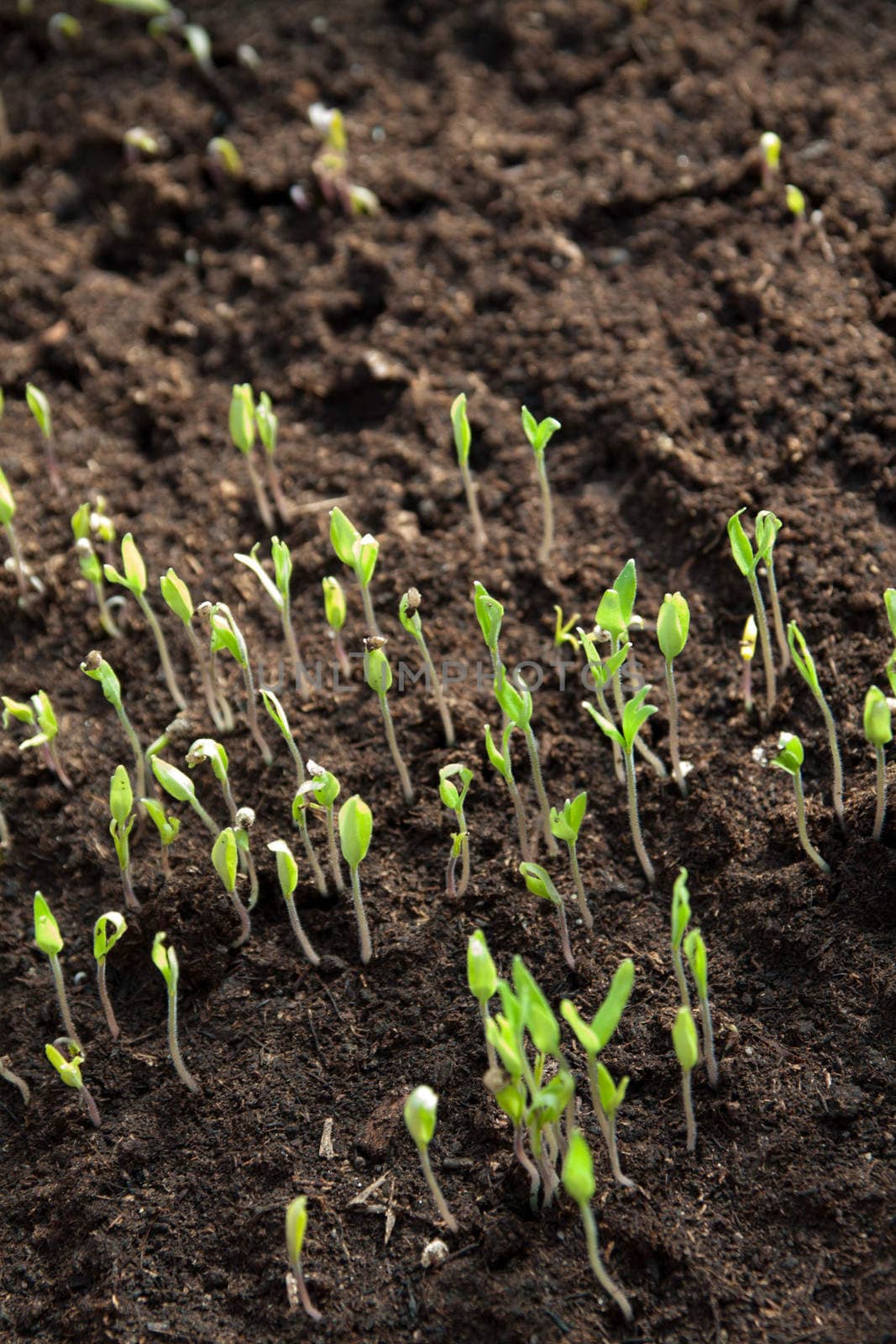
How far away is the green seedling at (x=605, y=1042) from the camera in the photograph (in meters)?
1.30

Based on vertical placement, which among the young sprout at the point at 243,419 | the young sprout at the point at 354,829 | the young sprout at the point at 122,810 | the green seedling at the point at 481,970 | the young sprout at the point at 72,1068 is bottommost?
the young sprout at the point at 72,1068

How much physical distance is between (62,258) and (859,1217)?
102 inches

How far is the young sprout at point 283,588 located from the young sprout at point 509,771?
0.40 m

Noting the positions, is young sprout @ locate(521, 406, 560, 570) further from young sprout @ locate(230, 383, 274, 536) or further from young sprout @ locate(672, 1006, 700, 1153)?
young sprout @ locate(672, 1006, 700, 1153)

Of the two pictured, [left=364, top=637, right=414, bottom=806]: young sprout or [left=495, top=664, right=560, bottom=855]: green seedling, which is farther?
[left=364, top=637, right=414, bottom=806]: young sprout

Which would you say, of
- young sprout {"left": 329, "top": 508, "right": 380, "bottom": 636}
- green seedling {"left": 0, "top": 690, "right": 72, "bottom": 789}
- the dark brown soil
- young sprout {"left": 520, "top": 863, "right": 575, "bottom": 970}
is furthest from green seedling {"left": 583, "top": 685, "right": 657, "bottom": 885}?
green seedling {"left": 0, "top": 690, "right": 72, "bottom": 789}

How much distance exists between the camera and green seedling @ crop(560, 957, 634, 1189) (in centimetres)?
130

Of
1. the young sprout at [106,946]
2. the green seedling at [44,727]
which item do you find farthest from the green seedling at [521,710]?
the green seedling at [44,727]

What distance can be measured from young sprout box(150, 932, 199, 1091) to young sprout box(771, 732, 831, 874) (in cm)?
84

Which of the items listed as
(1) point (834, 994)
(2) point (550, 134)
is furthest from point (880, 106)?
(1) point (834, 994)

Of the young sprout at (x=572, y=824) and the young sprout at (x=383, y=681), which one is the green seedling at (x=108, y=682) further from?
the young sprout at (x=572, y=824)

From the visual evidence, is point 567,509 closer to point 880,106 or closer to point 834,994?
point 834,994

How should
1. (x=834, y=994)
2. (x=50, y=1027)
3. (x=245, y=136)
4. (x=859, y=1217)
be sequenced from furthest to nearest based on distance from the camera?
1. (x=245, y=136)
2. (x=50, y=1027)
3. (x=834, y=994)
4. (x=859, y=1217)

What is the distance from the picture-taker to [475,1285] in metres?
1.47
